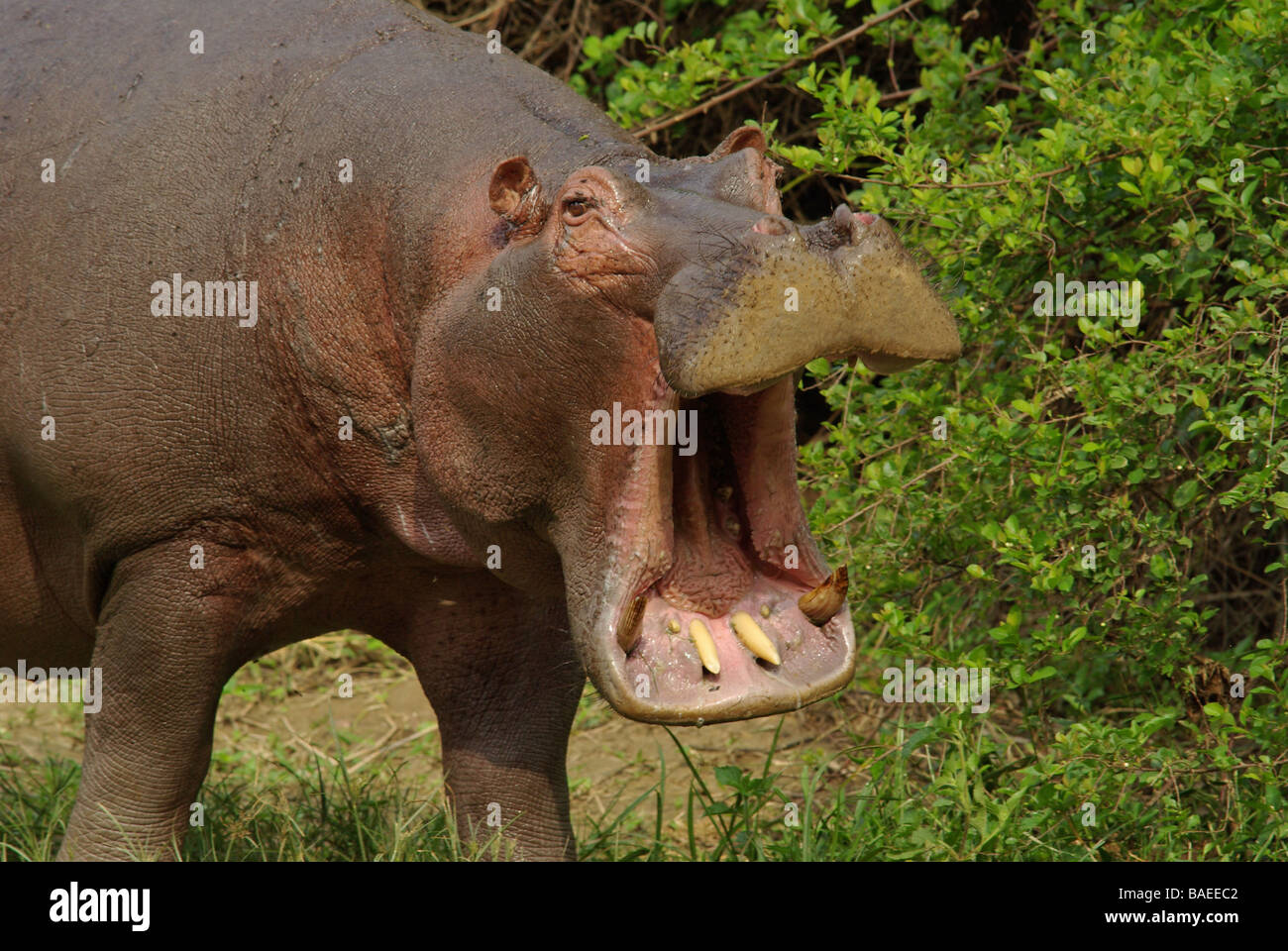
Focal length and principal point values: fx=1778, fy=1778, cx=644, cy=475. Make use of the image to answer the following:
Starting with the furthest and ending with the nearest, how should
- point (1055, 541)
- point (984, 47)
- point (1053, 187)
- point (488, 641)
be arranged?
point (984, 47)
point (1053, 187)
point (1055, 541)
point (488, 641)

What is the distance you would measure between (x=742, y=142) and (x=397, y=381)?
705 millimetres

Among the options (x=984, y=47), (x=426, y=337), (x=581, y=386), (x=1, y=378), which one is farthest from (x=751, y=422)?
(x=984, y=47)

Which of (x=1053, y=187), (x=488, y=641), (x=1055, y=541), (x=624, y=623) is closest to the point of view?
(x=624, y=623)

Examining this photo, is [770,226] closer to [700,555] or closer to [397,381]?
[700,555]

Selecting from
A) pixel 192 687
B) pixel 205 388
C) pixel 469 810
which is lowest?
pixel 469 810

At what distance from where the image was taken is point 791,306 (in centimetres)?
247

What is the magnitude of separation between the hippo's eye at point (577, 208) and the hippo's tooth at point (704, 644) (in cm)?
63

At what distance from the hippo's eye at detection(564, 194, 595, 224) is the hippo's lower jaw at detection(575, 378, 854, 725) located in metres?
0.32

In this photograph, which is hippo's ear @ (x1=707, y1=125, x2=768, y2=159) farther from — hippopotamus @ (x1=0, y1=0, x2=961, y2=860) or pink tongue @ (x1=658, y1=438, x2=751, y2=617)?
pink tongue @ (x1=658, y1=438, x2=751, y2=617)

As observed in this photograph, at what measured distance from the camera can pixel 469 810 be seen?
3592mm

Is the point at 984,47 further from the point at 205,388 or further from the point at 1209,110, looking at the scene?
the point at 205,388

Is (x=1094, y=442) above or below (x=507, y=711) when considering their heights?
above

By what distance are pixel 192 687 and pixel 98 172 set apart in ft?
3.03

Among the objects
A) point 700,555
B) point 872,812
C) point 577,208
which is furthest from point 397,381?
point 872,812
